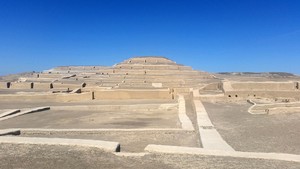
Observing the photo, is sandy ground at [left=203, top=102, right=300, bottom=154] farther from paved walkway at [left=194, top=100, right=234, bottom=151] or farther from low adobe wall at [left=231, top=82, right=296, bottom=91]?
low adobe wall at [left=231, top=82, right=296, bottom=91]

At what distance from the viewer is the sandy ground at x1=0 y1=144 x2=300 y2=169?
4.74 m

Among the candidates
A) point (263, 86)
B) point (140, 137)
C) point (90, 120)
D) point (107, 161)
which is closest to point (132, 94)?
point (90, 120)

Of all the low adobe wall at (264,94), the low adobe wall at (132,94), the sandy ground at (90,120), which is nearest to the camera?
the sandy ground at (90,120)

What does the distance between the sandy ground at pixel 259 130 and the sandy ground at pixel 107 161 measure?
185 centimetres

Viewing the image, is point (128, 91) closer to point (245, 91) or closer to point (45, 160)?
point (245, 91)

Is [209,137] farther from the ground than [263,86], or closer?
closer

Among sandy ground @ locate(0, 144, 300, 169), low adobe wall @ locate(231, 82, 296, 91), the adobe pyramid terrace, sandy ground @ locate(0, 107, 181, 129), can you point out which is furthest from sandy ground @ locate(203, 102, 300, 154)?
low adobe wall @ locate(231, 82, 296, 91)

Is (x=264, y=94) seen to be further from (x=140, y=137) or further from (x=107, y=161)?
(x=107, y=161)

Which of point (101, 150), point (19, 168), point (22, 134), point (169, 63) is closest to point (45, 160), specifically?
point (19, 168)

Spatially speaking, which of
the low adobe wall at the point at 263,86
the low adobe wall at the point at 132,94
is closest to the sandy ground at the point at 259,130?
the low adobe wall at the point at 132,94

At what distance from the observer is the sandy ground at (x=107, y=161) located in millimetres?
4738

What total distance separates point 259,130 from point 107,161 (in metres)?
5.11

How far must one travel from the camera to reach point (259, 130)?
864 centimetres

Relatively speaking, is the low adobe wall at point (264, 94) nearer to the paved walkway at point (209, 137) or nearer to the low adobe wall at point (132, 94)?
the low adobe wall at point (132, 94)
